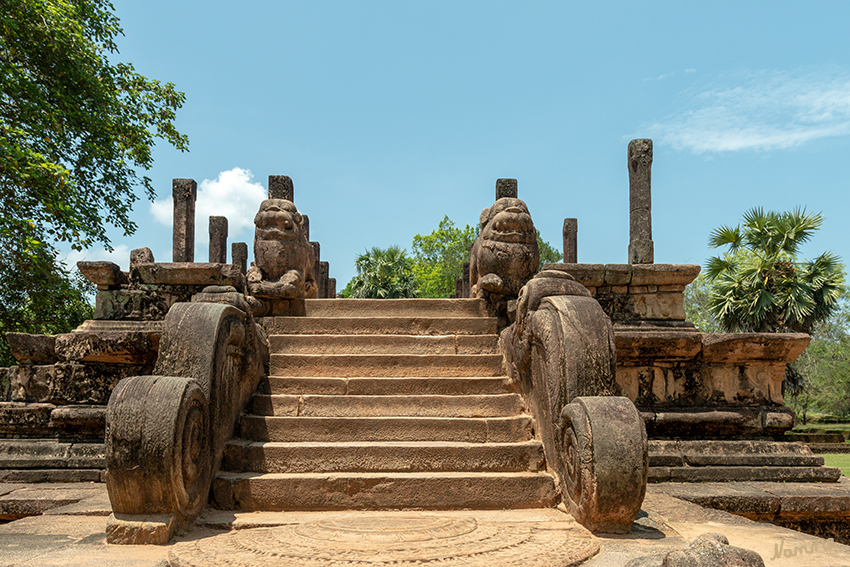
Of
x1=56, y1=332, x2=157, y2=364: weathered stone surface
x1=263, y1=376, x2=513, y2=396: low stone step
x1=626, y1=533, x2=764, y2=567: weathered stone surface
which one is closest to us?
x1=626, y1=533, x2=764, y2=567: weathered stone surface

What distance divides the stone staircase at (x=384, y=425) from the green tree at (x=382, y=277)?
67.6 ft

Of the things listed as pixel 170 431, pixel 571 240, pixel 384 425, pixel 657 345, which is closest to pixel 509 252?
pixel 657 345

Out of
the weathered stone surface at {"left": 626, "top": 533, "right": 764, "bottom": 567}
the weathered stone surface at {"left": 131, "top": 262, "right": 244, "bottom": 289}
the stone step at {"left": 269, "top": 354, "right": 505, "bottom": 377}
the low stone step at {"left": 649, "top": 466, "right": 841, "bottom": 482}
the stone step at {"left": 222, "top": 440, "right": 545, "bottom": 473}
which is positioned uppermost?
the weathered stone surface at {"left": 131, "top": 262, "right": 244, "bottom": 289}

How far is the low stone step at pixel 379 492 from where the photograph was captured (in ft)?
12.5

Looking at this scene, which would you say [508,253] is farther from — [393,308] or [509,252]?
[393,308]

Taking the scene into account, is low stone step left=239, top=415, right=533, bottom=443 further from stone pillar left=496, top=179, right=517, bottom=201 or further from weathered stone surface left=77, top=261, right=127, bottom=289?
stone pillar left=496, top=179, right=517, bottom=201

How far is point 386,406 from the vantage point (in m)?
4.67

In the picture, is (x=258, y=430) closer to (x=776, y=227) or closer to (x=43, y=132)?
(x=43, y=132)

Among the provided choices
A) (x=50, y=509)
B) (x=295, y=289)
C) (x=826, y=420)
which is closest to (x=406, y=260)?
(x=826, y=420)

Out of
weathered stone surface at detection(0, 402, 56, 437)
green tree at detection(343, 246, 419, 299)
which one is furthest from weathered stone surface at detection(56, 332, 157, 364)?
green tree at detection(343, 246, 419, 299)

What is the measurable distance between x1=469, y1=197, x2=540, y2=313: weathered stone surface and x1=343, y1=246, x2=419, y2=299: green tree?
20496mm

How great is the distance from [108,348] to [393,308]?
2.52 m

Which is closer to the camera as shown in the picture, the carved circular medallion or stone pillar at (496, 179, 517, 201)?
the carved circular medallion

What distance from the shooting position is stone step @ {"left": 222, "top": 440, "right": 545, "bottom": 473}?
4.06 meters
